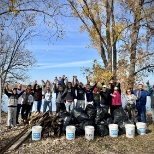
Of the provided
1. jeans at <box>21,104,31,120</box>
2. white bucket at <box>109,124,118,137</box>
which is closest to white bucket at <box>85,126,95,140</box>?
white bucket at <box>109,124,118,137</box>

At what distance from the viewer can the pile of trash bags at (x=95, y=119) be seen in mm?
8500

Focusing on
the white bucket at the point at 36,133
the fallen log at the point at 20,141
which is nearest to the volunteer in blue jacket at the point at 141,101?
the white bucket at the point at 36,133

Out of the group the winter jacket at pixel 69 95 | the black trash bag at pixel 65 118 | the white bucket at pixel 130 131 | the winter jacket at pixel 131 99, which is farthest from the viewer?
the winter jacket at pixel 69 95

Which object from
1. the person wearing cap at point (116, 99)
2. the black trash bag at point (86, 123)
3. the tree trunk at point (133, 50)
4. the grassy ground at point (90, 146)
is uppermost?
the tree trunk at point (133, 50)

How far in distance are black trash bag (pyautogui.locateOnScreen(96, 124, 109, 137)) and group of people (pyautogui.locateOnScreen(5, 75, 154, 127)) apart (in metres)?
1.34

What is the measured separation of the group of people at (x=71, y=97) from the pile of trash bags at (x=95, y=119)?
56 cm

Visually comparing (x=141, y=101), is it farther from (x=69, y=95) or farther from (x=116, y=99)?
(x=69, y=95)

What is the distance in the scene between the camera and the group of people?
991cm

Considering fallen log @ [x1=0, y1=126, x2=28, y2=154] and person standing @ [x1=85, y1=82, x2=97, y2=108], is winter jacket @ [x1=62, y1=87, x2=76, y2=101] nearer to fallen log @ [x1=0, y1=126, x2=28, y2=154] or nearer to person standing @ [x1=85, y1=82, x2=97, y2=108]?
person standing @ [x1=85, y1=82, x2=97, y2=108]

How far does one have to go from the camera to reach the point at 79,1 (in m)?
11.8

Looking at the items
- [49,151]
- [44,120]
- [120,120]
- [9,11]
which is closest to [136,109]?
[120,120]

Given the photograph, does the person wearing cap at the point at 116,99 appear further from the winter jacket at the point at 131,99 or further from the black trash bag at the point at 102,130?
the black trash bag at the point at 102,130

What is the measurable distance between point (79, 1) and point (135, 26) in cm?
319

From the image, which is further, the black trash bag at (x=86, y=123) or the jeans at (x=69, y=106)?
the jeans at (x=69, y=106)
